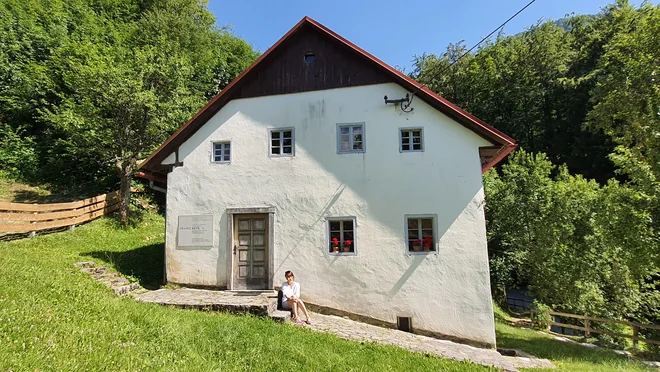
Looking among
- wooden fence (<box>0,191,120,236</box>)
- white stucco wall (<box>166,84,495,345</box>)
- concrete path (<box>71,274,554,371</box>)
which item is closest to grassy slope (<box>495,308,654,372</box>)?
concrete path (<box>71,274,554,371</box>)

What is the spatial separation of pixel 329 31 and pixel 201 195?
630 centimetres

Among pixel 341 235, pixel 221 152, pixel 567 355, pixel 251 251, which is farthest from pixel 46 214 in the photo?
pixel 567 355

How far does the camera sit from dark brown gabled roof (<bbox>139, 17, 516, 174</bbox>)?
9.20 meters

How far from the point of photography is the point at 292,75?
10.6 metres

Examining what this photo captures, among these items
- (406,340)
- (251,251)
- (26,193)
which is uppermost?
(26,193)

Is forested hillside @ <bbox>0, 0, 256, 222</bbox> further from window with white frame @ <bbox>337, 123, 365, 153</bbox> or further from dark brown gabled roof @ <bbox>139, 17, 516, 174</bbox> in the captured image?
window with white frame @ <bbox>337, 123, 365, 153</bbox>

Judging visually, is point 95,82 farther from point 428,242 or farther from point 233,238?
point 428,242

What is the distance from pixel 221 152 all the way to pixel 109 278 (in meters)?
4.76

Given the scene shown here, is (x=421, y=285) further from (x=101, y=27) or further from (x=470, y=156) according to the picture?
(x=101, y=27)

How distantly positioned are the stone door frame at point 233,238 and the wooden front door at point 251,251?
13 cm

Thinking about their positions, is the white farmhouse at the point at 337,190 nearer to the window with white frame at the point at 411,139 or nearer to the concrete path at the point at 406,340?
the window with white frame at the point at 411,139

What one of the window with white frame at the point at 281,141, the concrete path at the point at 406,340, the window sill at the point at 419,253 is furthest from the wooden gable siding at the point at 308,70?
the concrete path at the point at 406,340

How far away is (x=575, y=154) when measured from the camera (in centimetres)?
2627

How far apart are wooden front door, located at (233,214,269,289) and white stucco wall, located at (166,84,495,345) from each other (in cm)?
35
